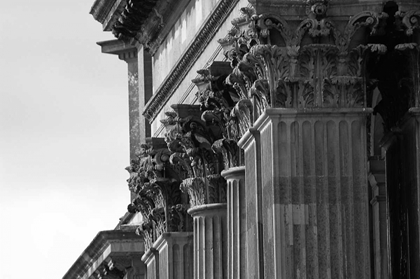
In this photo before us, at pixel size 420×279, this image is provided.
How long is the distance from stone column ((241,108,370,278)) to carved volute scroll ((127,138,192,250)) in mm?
16719

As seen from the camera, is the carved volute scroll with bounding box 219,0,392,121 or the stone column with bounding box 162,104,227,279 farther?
the stone column with bounding box 162,104,227,279

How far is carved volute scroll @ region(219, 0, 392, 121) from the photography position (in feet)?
170

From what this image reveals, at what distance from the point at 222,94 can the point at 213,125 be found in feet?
10.9

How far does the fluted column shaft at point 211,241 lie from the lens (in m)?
63.2

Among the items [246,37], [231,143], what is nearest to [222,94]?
[231,143]

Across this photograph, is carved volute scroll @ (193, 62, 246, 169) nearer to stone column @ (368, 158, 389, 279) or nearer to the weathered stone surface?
stone column @ (368, 158, 389, 279)

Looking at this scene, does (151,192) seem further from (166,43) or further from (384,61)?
(384,61)

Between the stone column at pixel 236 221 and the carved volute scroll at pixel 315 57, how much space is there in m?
6.54

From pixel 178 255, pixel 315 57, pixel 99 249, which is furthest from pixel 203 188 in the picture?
pixel 99 249

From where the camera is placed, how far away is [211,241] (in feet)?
209

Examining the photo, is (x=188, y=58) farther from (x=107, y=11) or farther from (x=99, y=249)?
(x=99, y=249)

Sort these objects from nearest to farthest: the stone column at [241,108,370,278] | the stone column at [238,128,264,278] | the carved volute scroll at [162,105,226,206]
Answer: the stone column at [241,108,370,278], the stone column at [238,128,264,278], the carved volute scroll at [162,105,226,206]

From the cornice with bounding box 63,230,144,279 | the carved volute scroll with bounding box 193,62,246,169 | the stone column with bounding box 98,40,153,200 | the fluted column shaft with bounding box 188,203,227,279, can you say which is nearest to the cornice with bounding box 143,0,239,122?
the carved volute scroll with bounding box 193,62,246,169

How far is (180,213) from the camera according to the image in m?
70.1
